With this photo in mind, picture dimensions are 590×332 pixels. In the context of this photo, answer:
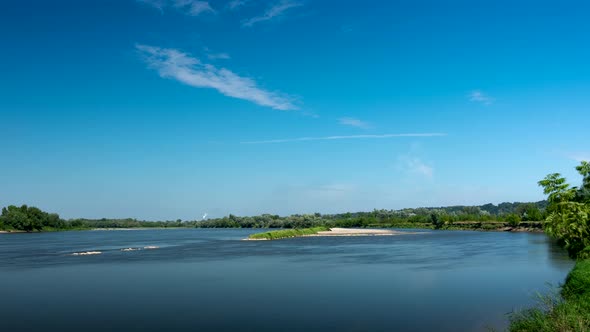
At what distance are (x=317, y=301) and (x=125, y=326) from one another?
918 centimetres

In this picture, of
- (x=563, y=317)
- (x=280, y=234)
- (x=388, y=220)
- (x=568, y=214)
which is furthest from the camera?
(x=388, y=220)

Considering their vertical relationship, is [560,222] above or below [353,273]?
above

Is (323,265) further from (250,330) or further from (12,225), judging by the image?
(12,225)

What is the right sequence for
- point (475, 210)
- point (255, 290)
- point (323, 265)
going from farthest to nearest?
1. point (475, 210)
2. point (323, 265)
3. point (255, 290)

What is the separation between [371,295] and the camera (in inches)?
983

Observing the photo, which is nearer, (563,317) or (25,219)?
(563,317)

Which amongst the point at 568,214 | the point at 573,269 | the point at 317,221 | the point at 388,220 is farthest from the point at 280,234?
the point at 388,220

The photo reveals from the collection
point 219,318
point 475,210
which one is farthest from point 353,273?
point 475,210

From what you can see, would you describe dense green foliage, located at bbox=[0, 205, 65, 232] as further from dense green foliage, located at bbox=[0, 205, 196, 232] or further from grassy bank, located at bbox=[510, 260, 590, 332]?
grassy bank, located at bbox=[510, 260, 590, 332]

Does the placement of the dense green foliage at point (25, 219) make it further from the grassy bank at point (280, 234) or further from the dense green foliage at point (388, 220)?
the grassy bank at point (280, 234)

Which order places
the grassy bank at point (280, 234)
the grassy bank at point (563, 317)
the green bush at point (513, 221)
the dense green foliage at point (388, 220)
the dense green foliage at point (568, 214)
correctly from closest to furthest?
the grassy bank at point (563, 317)
the dense green foliage at point (568, 214)
the grassy bank at point (280, 234)
the green bush at point (513, 221)
the dense green foliage at point (388, 220)

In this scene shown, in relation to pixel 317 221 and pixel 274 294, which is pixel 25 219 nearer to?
pixel 317 221

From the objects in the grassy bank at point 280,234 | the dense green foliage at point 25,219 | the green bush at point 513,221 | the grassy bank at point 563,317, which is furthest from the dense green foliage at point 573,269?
the dense green foliage at point 25,219

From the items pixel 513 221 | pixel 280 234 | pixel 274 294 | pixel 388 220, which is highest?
pixel 388 220
